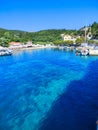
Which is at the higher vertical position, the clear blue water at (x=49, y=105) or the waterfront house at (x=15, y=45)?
the waterfront house at (x=15, y=45)

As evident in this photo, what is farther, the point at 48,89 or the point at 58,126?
the point at 48,89

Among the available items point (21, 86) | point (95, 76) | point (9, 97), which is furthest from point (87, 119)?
point (95, 76)

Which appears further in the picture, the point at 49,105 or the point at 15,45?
the point at 15,45

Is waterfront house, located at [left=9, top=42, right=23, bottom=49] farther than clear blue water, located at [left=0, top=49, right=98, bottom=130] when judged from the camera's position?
Yes

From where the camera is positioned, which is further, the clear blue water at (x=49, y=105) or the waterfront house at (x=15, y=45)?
the waterfront house at (x=15, y=45)

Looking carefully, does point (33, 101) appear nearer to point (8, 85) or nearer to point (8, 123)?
point (8, 123)

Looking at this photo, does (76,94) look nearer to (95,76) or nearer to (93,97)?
(93,97)

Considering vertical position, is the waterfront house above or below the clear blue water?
above

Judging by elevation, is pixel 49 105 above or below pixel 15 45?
below

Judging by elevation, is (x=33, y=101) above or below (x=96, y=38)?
below

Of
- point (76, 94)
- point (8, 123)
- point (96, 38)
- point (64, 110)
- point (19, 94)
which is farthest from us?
point (96, 38)

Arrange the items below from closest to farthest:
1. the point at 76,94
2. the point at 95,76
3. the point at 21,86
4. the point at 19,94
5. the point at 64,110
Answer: the point at 64,110 → the point at 76,94 → the point at 19,94 → the point at 21,86 → the point at 95,76
